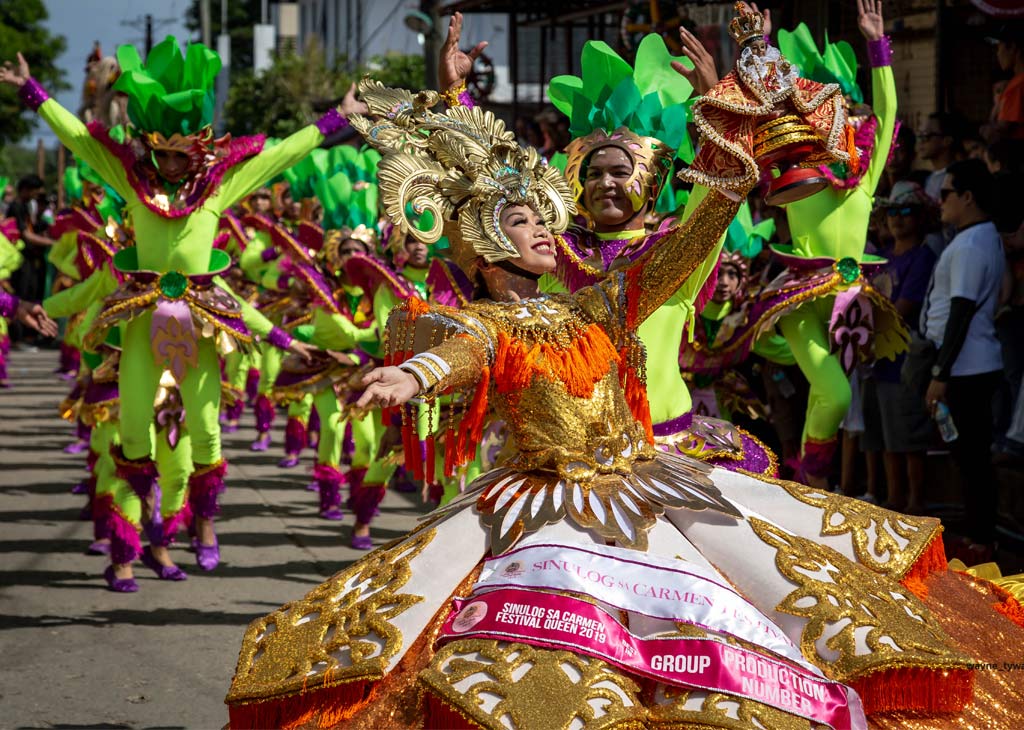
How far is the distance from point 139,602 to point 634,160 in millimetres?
3651

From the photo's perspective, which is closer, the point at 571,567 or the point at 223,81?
the point at 571,567

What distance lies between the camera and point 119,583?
7289mm

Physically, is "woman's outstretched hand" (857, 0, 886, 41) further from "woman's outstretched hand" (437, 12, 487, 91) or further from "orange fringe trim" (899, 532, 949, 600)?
"orange fringe trim" (899, 532, 949, 600)

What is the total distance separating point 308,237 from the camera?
33.9 ft

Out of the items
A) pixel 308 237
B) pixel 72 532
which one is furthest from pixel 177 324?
pixel 308 237

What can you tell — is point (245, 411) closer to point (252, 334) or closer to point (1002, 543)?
point (252, 334)

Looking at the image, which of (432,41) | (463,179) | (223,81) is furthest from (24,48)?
(463,179)

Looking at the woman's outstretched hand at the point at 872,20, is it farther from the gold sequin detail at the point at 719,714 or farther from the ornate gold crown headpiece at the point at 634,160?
the gold sequin detail at the point at 719,714

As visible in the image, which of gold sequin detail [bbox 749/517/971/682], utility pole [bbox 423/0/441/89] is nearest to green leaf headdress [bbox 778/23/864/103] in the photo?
gold sequin detail [bbox 749/517/971/682]

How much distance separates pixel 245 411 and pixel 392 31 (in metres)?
30.6

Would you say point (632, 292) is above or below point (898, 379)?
above

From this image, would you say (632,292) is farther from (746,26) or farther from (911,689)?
(911,689)

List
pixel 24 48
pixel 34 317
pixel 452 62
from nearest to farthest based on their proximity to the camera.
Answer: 1. pixel 452 62
2. pixel 34 317
3. pixel 24 48

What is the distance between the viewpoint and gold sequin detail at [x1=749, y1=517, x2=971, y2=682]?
340 cm
